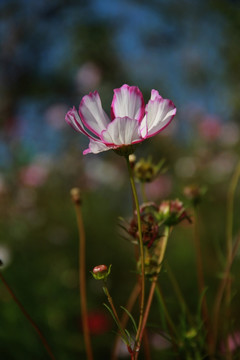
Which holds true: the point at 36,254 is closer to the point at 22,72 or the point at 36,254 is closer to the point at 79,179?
the point at 79,179

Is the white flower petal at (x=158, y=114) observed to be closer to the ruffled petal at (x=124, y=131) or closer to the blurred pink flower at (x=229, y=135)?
the ruffled petal at (x=124, y=131)

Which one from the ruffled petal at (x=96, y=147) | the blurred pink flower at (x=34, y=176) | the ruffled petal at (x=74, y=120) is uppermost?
the ruffled petal at (x=74, y=120)

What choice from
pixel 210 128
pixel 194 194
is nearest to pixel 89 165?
pixel 210 128

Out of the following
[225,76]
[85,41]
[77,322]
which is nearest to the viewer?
[77,322]

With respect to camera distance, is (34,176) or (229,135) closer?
(34,176)

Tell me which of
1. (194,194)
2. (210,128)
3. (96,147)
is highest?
(96,147)

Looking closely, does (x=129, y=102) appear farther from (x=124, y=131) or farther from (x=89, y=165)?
(x=89, y=165)

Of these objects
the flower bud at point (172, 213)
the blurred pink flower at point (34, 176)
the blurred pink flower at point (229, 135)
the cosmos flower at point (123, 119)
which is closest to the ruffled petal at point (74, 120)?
the cosmos flower at point (123, 119)

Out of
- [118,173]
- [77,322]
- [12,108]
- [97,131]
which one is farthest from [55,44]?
[97,131]
